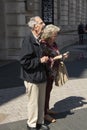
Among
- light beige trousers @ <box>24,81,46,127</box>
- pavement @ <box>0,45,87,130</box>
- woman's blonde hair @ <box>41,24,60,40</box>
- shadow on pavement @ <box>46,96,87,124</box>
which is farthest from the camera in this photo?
shadow on pavement @ <box>46,96,87,124</box>

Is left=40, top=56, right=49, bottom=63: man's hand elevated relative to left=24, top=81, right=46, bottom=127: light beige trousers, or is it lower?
elevated

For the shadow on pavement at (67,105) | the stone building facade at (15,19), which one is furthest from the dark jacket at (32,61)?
the stone building facade at (15,19)

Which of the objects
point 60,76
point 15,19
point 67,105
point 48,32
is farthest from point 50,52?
point 15,19

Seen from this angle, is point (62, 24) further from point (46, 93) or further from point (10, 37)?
point (46, 93)

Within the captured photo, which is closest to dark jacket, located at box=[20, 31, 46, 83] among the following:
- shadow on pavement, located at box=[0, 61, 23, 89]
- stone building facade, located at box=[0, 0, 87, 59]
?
shadow on pavement, located at box=[0, 61, 23, 89]

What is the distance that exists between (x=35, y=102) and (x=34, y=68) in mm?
605

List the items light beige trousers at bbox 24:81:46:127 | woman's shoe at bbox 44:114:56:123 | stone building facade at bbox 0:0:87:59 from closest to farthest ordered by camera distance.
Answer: light beige trousers at bbox 24:81:46:127 < woman's shoe at bbox 44:114:56:123 < stone building facade at bbox 0:0:87:59

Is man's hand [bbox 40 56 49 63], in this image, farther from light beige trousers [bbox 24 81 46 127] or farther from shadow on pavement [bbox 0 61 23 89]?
shadow on pavement [bbox 0 61 23 89]

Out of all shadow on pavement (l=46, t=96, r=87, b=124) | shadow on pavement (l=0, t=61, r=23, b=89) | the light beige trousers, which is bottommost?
shadow on pavement (l=0, t=61, r=23, b=89)

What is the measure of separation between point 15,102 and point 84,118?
2018 millimetres

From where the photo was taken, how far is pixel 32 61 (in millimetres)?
6949

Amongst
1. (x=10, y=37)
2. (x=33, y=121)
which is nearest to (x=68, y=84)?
(x=33, y=121)

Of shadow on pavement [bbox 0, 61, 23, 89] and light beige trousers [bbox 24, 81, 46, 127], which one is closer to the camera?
light beige trousers [bbox 24, 81, 46, 127]

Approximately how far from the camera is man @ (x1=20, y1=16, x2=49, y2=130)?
6.95 meters
